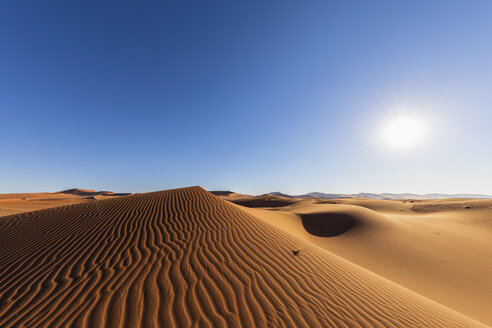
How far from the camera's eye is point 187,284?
10.1 ft

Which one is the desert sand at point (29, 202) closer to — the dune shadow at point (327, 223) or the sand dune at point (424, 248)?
the dune shadow at point (327, 223)

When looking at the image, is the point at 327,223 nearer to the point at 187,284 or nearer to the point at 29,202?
the point at 187,284

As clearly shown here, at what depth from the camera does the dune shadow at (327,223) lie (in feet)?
36.5

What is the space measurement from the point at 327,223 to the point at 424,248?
185 inches

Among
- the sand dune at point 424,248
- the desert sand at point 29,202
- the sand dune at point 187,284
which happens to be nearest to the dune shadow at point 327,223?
the sand dune at point 424,248

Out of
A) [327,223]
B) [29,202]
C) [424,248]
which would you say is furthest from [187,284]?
[29,202]

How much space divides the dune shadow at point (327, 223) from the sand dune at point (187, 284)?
683 cm

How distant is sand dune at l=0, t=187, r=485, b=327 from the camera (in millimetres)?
2533

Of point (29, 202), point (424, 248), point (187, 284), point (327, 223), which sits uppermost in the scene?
point (29, 202)

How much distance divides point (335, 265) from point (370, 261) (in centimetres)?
447

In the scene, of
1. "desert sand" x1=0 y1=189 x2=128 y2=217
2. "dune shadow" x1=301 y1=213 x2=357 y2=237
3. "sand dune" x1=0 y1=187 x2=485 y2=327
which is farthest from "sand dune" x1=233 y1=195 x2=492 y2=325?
"desert sand" x1=0 y1=189 x2=128 y2=217

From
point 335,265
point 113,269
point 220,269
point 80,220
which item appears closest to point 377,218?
point 335,265

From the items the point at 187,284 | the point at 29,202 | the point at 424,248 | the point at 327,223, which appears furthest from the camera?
the point at 29,202

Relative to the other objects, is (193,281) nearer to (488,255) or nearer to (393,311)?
(393,311)
